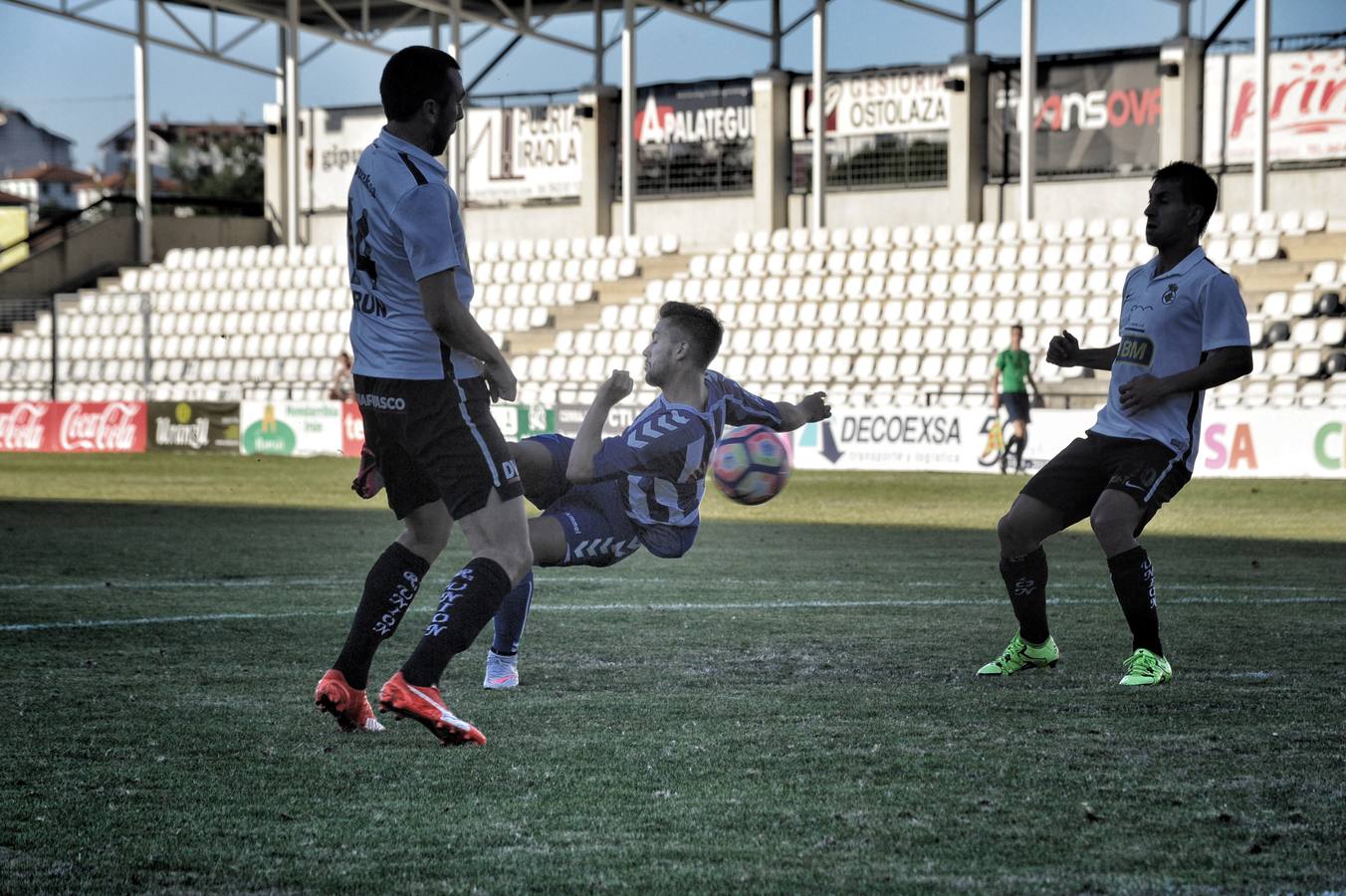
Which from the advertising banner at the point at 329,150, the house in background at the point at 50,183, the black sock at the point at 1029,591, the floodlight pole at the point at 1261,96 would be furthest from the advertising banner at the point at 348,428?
the house in background at the point at 50,183

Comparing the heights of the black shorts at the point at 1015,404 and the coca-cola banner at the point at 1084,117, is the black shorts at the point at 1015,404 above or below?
below

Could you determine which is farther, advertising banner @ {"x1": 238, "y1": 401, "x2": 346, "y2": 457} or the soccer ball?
advertising banner @ {"x1": 238, "y1": 401, "x2": 346, "y2": 457}

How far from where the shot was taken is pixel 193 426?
32.1 metres

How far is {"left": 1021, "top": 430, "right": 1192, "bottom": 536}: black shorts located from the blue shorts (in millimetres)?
1459

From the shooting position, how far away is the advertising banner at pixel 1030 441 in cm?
2258

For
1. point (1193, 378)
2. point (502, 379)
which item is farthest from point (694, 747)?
point (1193, 378)

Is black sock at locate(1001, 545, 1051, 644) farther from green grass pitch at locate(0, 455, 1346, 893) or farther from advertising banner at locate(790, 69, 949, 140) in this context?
advertising banner at locate(790, 69, 949, 140)

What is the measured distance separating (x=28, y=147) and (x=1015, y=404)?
436ft

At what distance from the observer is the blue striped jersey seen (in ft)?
20.5

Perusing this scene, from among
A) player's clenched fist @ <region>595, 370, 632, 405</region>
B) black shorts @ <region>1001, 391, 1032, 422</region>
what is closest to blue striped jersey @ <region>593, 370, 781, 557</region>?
player's clenched fist @ <region>595, 370, 632, 405</region>

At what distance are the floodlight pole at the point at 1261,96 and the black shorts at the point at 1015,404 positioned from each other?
7884mm

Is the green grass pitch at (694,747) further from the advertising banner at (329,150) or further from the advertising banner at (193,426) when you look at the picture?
the advertising banner at (329,150)

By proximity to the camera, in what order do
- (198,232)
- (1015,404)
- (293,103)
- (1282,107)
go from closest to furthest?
(1015,404) → (1282,107) → (293,103) → (198,232)

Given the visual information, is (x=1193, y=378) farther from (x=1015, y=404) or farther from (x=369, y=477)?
(x=1015, y=404)
